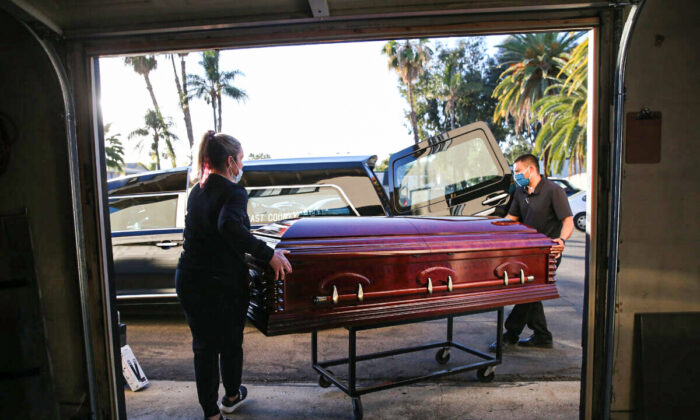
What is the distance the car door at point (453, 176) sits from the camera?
4.75m

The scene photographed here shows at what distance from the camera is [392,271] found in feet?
8.99

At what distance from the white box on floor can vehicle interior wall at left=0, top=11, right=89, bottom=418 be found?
84cm

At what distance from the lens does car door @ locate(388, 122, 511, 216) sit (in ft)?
15.6

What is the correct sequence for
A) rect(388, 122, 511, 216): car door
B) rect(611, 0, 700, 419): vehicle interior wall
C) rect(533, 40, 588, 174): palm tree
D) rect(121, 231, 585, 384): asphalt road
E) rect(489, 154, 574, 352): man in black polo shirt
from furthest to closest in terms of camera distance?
rect(533, 40, 588, 174): palm tree < rect(388, 122, 511, 216): car door < rect(489, 154, 574, 352): man in black polo shirt < rect(121, 231, 585, 384): asphalt road < rect(611, 0, 700, 419): vehicle interior wall

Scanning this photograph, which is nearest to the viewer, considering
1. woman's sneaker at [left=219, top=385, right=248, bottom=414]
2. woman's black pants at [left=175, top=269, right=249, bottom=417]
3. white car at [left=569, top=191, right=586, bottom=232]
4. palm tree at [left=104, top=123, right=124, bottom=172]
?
woman's black pants at [left=175, top=269, right=249, bottom=417]

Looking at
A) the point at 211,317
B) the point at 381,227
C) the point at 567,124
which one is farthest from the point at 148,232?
the point at 567,124

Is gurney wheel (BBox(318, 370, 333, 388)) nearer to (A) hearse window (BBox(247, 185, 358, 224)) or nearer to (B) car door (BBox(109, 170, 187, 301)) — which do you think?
(A) hearse window (BBox(247, 185, 358, 224))

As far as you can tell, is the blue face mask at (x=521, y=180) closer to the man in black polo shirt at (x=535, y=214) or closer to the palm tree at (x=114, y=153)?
the man in black polo shirt at (x=535, y=214)

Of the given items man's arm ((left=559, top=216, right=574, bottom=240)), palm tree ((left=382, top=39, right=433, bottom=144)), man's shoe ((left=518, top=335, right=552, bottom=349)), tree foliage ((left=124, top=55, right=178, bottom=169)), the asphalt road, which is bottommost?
the asphalt road

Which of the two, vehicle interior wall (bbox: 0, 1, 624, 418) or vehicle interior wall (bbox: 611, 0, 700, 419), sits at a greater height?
vehicle interior wall (bbox: 0, 1, 624, 418)

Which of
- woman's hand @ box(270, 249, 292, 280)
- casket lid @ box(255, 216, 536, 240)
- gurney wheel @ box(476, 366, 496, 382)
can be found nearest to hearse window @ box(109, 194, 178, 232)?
casket lid @ box(255, 216, 536, 240)

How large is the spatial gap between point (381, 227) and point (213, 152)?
1.14m

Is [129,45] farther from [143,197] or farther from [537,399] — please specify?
[537,399]

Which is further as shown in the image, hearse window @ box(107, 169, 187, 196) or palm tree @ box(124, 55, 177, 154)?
palm tree @ box(124, 55, 177, 154)
